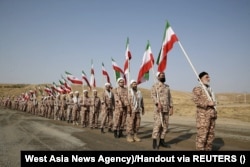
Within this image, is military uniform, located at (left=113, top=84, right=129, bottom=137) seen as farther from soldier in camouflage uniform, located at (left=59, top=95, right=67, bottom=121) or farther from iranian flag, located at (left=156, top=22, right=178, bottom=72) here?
soldier in camouflage uniform, located at (left=59, top=95, right=67, bottom=121)

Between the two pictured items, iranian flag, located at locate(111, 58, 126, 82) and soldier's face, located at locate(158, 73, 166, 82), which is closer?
soldier's face, located at locate(158, 73, 166, 82)

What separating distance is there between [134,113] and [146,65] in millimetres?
1777

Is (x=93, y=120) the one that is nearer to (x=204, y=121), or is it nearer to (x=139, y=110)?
(x=139, y=110)

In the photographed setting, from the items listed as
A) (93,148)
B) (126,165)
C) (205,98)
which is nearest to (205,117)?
(205,98)

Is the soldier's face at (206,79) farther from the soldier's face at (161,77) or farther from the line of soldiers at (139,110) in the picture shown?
the soldier's face at (161,77)

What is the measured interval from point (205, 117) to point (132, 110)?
3955mm

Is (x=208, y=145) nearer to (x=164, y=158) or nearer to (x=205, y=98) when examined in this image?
(x=205, y=98)

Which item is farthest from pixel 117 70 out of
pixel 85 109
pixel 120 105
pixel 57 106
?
pixel 57 106

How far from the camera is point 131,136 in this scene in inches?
444

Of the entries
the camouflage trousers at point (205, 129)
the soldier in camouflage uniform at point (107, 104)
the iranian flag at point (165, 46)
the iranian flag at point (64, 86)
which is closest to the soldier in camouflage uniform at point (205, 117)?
the camouflage trousers at point (205, 129)

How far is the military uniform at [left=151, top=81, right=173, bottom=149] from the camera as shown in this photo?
9468mm

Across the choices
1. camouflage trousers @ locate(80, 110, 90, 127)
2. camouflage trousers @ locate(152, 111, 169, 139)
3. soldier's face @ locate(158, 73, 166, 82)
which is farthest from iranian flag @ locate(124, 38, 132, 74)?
camouflage trousers @ locate(80, 110, 90, 127)

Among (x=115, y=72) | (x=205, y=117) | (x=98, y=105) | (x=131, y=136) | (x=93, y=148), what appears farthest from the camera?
(x=98, y=105)

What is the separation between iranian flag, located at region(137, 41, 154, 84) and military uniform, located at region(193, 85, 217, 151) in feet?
12.1
